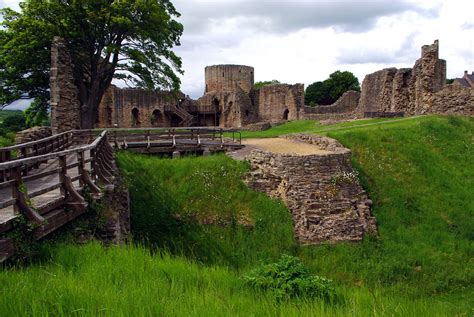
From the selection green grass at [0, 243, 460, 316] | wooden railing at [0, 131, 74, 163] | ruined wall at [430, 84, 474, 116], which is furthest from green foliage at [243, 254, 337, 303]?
ruined wall at [430, 84, 474, 116]

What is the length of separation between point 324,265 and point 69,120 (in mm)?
13641

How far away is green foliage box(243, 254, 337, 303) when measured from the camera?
19.4ft

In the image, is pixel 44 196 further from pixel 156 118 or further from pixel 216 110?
pixel 216 110

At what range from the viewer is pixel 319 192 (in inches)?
575

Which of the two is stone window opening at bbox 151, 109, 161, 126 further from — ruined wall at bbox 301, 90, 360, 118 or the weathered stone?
the weathered stone

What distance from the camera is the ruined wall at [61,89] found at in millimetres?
18688

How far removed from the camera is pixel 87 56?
23812 mm

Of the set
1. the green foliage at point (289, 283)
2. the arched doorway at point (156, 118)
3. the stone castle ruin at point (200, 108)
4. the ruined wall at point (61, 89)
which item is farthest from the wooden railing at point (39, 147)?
the arched doorway at point (156, 118)

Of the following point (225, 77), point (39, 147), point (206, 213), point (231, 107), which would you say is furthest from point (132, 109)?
point (206, 213)

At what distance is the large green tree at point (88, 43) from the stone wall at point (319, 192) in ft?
37.1

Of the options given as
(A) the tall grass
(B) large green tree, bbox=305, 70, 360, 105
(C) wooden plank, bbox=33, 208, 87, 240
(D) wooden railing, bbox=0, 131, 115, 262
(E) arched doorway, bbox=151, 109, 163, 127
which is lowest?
(A) the tall grass

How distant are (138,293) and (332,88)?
71231 mm

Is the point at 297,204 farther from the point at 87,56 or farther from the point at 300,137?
the point at 87,56

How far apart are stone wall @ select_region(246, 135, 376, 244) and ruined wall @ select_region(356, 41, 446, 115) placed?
1268 cm
